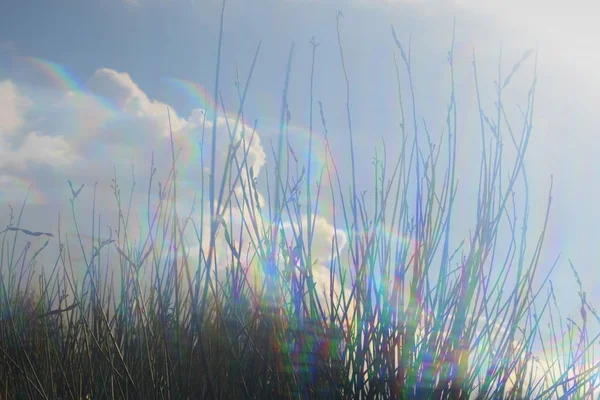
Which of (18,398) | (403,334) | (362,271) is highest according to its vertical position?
(362,271)

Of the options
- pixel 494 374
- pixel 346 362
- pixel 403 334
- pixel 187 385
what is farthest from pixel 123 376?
pixel 494 374

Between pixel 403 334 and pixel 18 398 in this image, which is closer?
pixel 403 334

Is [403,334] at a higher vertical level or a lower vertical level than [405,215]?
lower

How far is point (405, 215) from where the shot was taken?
4.22 feet

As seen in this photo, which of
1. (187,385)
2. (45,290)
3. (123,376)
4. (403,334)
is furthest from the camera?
(45,290)

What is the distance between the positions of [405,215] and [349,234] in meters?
0.13

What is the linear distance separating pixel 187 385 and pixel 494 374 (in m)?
0.63

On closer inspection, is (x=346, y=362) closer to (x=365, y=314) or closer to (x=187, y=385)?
(x=365, y=314)

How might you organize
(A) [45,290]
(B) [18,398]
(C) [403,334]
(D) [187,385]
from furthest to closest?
1. (A) [45,290]
2. (B) [18,398]
3. (D) [187,385]
4. (C) [403,334]

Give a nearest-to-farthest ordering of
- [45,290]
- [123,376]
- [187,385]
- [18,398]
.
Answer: [187,385], [123,376], [18,398], [45,290]

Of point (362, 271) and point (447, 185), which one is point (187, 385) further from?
point (447, 185)

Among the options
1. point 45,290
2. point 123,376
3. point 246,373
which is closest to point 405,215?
point 246,373

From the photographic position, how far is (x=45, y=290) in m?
2.09

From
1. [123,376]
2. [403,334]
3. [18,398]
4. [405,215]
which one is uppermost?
[405,215]
